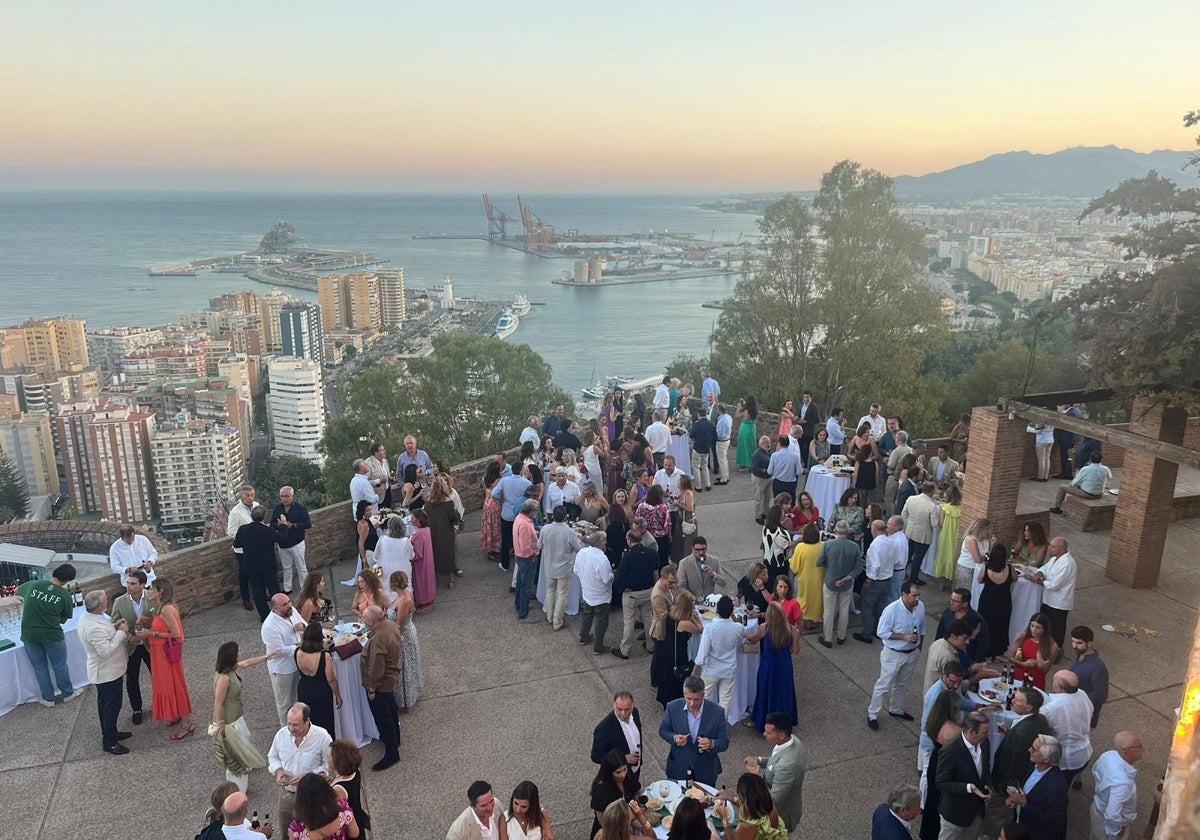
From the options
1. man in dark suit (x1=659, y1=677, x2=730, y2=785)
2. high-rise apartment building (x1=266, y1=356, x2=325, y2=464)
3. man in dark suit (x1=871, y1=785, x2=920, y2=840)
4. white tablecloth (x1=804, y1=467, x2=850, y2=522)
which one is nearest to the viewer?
man in dark suit (x1=871, y1=785, x2=920, y2=840)

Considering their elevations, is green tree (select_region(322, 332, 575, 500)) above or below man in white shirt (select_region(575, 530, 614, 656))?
below

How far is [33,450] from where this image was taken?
83.5 metres

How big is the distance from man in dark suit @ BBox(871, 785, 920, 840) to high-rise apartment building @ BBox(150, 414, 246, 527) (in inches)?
3167

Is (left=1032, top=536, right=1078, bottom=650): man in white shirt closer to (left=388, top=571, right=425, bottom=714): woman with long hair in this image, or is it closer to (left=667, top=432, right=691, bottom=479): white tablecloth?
(left=388, top=571, right=425, bottom=714): woman with long hair

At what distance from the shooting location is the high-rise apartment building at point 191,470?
77.9m

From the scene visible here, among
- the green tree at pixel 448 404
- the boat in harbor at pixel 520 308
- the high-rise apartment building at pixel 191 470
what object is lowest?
the high-rise apartment building at pixel 191 470

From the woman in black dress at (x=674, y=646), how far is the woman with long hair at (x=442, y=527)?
3614 millimetres

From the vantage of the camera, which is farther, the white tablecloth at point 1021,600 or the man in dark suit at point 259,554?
the man in dark suit at point 259,554

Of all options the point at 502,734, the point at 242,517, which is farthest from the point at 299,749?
the point at 242,517

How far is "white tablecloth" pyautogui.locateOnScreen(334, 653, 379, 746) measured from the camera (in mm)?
7160

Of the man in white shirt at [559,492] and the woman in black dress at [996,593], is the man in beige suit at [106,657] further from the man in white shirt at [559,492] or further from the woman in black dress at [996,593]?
the woman in black dress at [996,593]

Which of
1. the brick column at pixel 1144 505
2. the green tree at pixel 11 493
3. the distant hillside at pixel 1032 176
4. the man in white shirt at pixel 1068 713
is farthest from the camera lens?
the distant hillside at pixel 1032 176

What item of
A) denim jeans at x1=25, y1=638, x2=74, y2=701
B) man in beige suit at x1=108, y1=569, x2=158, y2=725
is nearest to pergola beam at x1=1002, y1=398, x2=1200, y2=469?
man in beige suit at x1=108, y1=569, x2=158, y2=725

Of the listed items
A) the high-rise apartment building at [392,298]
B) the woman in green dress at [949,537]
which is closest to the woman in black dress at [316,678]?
the woman in green dress at [949,537]
